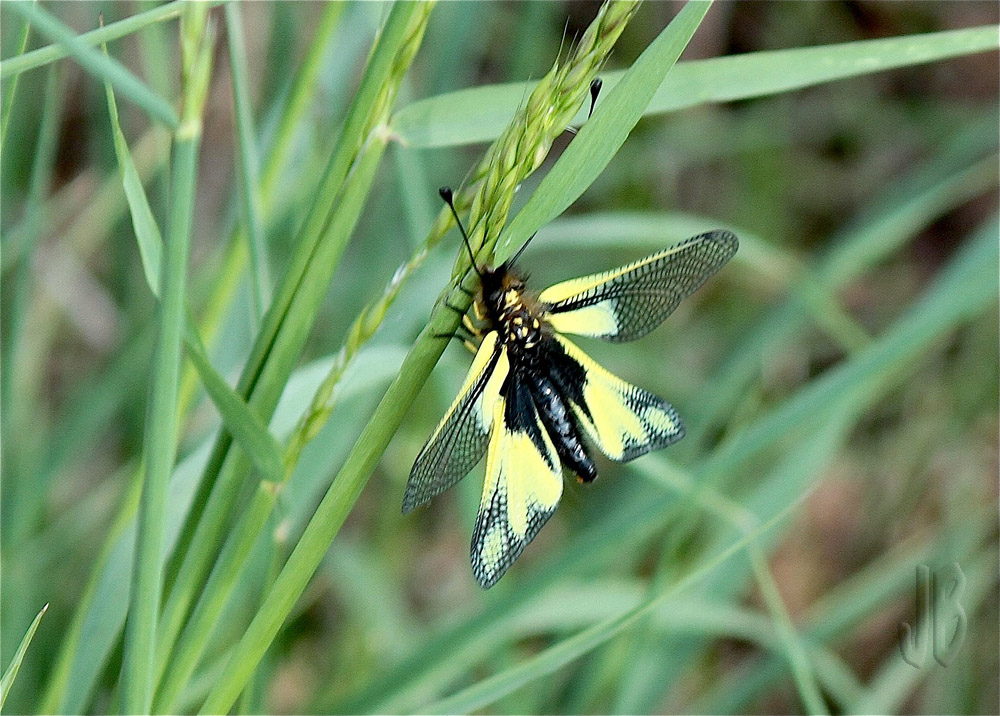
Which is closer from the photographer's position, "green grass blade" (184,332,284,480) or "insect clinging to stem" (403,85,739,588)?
"green grass blade" (184,332,284,480)

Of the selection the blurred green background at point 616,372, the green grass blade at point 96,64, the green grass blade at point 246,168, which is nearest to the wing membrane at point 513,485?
the blurred green background at point 616,372

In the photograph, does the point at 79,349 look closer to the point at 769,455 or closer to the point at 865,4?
the point at 769,455

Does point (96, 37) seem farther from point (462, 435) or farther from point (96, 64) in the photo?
point (462, 435)

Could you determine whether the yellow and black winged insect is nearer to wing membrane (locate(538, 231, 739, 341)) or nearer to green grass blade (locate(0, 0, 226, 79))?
wing membrane (locate(538, 231, 739, 341))
